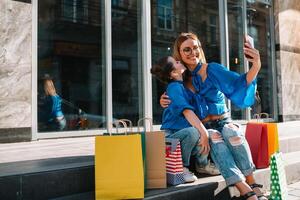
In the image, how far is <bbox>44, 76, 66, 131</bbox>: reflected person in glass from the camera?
226 inches

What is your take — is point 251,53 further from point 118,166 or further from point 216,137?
point 118,166

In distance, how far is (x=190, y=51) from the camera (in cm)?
354

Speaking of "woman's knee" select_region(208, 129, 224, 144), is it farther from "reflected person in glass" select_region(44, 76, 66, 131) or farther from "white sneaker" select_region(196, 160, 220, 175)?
"reflected person in glass" select_region(44, 76, 66, 131)

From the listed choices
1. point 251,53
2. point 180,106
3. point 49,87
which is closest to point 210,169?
point 180,106

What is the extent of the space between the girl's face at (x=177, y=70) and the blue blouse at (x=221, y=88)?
5.7 inches

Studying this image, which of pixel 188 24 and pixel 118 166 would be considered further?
pixel 188 24

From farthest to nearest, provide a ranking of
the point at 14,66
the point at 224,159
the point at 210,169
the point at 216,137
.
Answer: the point at 14,66 < the point at 210,169 < the point at 216,137 < the point at 224,159

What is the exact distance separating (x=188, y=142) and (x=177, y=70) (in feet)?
2.16

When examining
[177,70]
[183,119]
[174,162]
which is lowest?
[174,162]

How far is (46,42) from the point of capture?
5.85 m

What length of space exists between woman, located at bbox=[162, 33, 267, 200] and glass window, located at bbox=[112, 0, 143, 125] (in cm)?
301

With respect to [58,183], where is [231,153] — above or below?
above

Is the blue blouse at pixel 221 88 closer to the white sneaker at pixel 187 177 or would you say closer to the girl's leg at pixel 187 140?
the girl's leg at pixel 187 140

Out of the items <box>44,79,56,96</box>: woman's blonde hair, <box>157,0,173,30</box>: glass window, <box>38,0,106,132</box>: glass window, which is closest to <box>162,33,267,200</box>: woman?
<box>44,79,56,96</box>: woman's blonde hair
